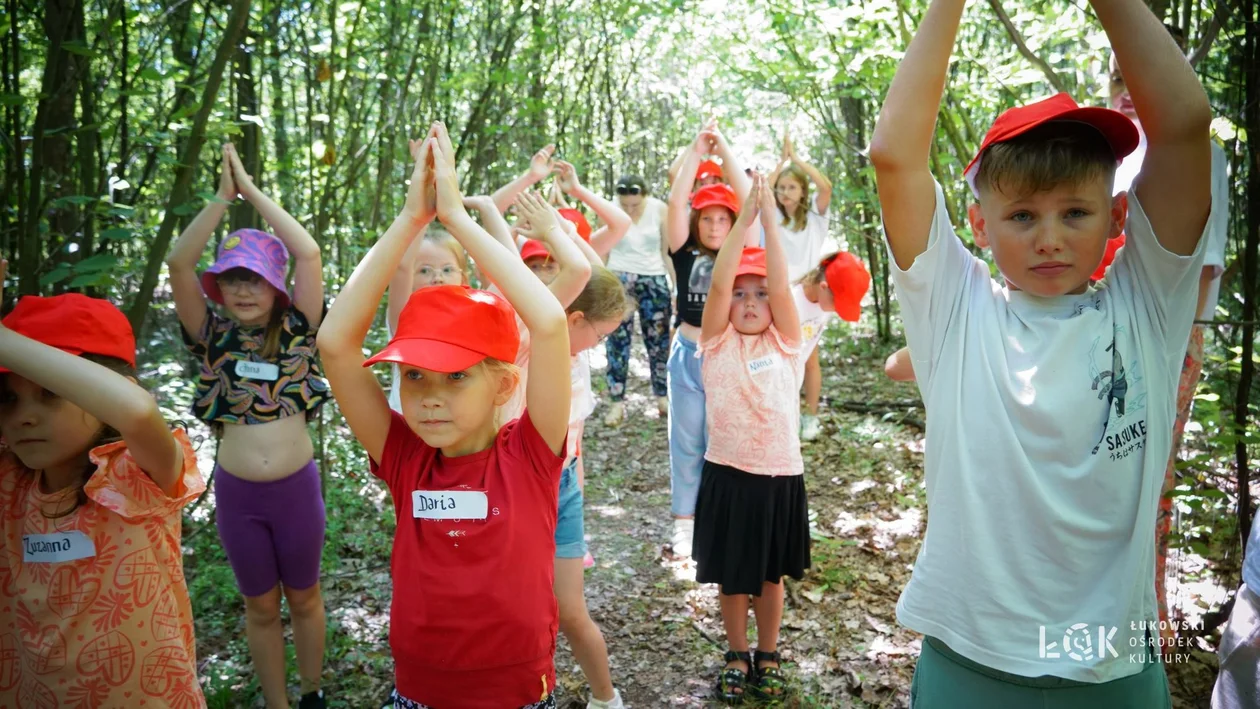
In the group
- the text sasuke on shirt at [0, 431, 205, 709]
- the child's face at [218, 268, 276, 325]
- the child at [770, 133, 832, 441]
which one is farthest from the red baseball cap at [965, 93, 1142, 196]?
the child at [770, 133, 832, 441]

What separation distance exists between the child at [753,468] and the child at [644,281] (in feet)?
13.5

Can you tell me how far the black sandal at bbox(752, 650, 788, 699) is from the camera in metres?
3.30

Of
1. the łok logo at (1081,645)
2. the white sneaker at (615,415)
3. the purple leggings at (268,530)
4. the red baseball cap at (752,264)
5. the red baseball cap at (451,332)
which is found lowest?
the white sneaker at (615,415)

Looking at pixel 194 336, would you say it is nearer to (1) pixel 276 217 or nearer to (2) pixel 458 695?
(1) pixel 276 217

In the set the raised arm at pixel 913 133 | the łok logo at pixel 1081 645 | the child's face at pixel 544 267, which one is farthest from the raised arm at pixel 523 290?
the child's face at pixel 544 267

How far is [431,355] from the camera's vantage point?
1.96 metres

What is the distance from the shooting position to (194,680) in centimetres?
222

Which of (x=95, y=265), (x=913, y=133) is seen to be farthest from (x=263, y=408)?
(x=913, y=133)

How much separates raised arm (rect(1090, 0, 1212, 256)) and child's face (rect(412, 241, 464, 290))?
2.60 meters

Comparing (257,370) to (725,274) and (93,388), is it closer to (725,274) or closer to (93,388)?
(93,388)

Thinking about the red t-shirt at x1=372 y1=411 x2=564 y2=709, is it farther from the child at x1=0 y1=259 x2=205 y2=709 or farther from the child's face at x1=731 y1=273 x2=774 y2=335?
the child's face at x1=731 y1=273 x2=774 y2=335

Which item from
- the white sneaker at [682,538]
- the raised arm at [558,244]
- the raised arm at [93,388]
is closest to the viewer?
the raised arm at [93,388]

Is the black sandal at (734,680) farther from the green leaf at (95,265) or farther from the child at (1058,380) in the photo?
the green leaf at (95,265)

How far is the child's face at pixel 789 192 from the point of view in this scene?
580 cm
